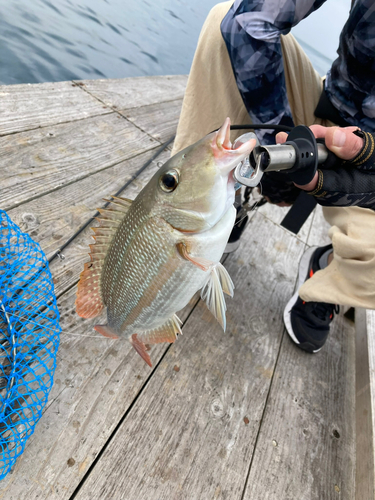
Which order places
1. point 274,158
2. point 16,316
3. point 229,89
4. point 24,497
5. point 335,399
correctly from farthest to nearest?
point 229,89 < point 335,399 < point 16,316 < point 24,497 < point 274,158

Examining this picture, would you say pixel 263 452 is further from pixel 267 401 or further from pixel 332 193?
pixel 332 193

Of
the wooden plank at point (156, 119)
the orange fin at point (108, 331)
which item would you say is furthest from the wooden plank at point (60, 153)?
the orange fin at point (108, 331)

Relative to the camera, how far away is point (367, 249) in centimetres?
147

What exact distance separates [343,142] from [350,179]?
0.15 m

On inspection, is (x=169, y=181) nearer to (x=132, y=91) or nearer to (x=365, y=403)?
(x=365, y=403)

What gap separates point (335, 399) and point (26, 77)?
19.0 feet

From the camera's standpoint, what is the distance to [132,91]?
343 centimetres

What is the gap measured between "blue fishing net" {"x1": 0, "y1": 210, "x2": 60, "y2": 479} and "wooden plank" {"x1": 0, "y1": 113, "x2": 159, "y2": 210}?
0.34 metres

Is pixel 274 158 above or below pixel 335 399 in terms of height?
above

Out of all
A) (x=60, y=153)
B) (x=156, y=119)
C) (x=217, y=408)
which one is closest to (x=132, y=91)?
(x=156, y=119)

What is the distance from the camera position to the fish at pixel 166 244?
3.20 feet

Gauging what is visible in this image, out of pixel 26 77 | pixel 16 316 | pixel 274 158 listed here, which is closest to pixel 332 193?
pixel 274 158

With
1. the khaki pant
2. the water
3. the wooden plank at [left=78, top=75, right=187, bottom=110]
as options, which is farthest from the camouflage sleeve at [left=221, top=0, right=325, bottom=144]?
the water

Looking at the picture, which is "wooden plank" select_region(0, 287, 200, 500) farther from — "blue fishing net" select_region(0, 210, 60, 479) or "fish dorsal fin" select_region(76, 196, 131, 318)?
"fish dorsal fin" select_region(76, 196, 131, 318)
